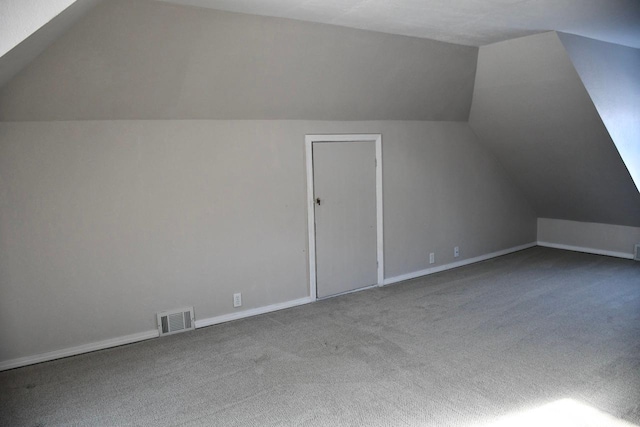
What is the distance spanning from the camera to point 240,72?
389 cm

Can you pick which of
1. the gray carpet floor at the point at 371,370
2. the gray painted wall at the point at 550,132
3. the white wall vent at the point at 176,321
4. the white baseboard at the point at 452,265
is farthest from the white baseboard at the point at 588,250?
the white wall vent at the point at 176,321

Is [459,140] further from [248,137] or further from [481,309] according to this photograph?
[248,137]

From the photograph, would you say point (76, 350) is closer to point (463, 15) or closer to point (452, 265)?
point (463, 15)

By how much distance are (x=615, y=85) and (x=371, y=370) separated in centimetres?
389

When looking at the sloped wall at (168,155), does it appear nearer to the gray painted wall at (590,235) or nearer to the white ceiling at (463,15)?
the white ceiling at (463,15)

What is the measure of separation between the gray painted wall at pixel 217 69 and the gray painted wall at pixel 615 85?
3.31 feet

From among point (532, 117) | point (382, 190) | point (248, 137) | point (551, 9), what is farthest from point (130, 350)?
point (532, 117)

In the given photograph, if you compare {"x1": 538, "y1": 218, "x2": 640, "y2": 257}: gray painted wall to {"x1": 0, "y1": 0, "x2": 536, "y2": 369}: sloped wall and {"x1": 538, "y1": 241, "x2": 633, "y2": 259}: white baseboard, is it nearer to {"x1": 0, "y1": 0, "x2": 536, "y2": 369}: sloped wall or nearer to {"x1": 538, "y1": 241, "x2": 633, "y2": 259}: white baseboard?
{"x1": 538, "y1": 241, "x2": 633, "y2": 259}: white baseboard

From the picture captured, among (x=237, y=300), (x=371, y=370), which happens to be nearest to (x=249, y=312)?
(x=237, y=300)

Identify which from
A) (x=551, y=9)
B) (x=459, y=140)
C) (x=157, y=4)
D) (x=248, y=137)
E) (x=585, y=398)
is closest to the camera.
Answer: (x=585, y=398)

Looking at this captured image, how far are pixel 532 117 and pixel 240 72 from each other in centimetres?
342

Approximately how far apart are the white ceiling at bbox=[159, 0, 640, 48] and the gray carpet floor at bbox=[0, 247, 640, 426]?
2.49m

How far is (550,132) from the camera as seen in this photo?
18.0 ft

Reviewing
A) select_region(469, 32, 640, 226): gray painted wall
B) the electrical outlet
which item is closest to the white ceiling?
select_region(469, 32, 640, 226): gray painted wall
